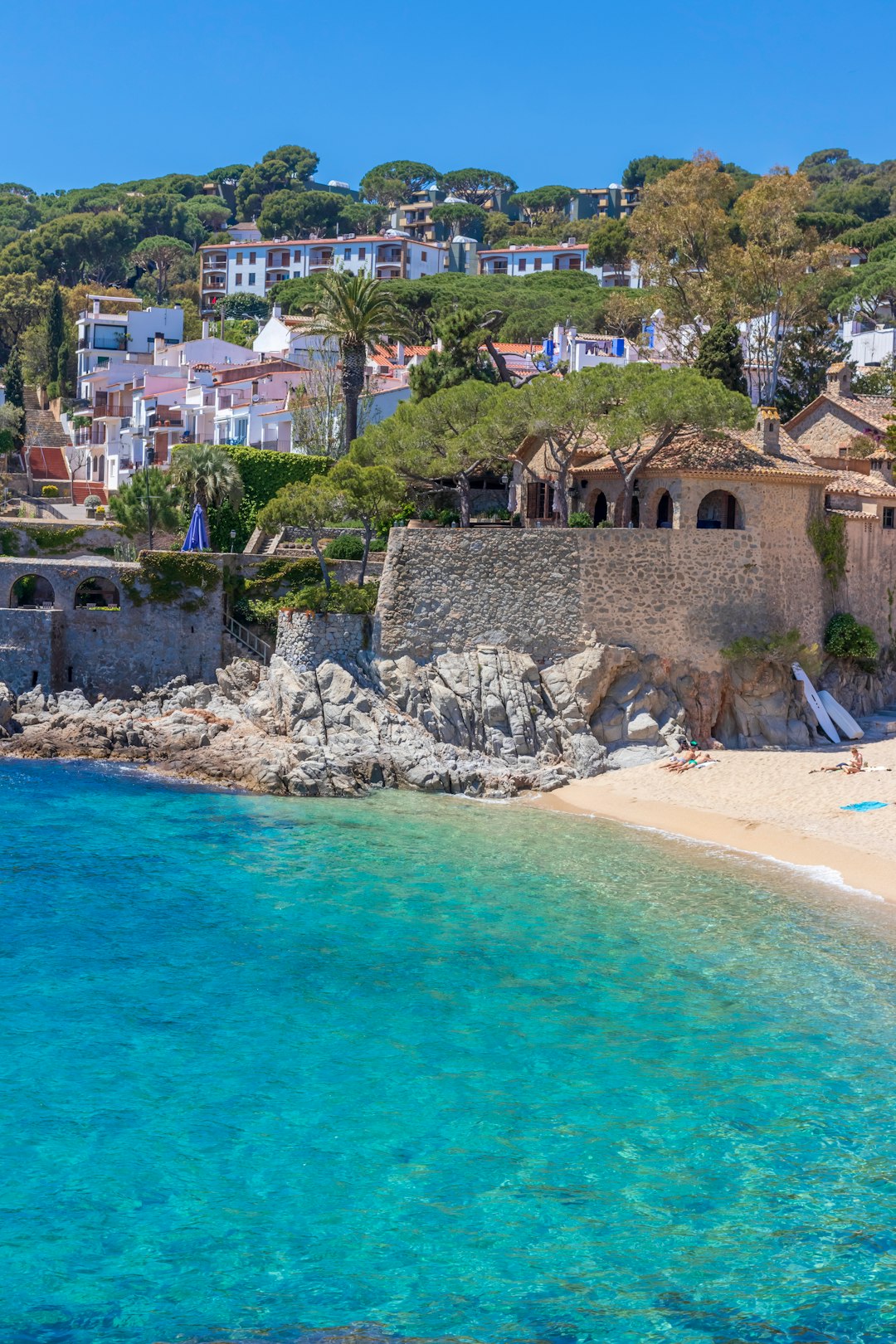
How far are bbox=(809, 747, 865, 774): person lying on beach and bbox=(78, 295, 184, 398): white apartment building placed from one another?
206 feet

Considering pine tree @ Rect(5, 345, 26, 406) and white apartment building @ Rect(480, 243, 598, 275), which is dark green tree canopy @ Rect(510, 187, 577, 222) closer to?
white apartment building @ Rect(480, 243, 598, 275)

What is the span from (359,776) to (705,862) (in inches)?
428

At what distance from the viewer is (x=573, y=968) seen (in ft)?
73.8

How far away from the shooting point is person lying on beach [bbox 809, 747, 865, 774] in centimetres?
3416

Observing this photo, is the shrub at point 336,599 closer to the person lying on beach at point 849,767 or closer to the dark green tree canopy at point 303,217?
the person lying on beach at point 849,767

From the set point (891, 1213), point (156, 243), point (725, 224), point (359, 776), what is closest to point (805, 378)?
point (725, 224)

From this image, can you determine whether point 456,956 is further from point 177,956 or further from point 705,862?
point 705,862

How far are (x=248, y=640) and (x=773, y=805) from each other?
59.7 feet

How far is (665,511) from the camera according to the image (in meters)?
40.0

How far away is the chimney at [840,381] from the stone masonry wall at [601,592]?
37.8 ft

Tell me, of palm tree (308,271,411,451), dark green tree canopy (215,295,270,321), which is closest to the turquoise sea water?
palm tree (308,271,411,451)

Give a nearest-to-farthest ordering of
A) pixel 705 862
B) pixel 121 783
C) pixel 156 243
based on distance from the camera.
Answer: pixel 705 862 → pixel 121 783 → pixel 156 243

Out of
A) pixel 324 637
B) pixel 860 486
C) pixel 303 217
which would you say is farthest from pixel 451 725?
pixel 303 217

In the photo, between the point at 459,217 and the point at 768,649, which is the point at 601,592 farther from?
the point at 459,217
